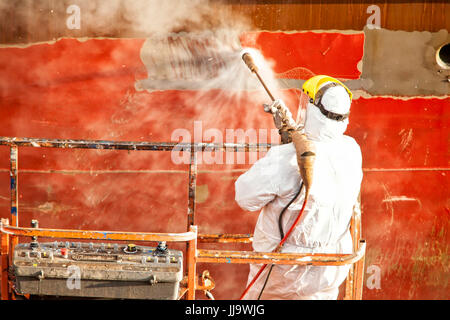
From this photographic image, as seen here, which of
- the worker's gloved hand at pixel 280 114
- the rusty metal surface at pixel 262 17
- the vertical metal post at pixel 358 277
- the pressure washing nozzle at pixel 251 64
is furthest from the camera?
the rusty metal surface at pixel 262 17

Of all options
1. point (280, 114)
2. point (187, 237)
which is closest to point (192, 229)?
point (187, 237)

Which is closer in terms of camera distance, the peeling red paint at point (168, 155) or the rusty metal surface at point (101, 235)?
the rusty metal surface at point (101, 235)

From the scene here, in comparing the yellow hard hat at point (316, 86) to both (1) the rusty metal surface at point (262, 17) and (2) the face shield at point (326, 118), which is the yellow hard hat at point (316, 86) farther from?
(1) the rusty metal surface at point (262, 17)

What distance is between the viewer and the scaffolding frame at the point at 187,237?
9.61 ft

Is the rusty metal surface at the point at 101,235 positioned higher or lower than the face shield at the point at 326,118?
lower

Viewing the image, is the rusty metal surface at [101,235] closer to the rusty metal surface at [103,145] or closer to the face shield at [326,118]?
the rusty metal surface at [103,145]

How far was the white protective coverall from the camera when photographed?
3020mm

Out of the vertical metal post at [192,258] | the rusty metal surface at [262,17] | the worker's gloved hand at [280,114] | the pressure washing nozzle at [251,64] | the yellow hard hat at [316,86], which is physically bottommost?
the vertical metal post at [192,258]

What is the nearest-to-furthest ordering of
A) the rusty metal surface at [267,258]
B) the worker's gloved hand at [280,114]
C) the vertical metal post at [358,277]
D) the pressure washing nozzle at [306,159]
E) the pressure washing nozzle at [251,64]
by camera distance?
1. the pressure washing nozzle at [306,159]
2. the rusty metal surface at [267,258]
3. the worker's gloved hand at [280,114]
4. the vertical metal post at [358,277]
5. the pressure washing nozzle at [251,64]

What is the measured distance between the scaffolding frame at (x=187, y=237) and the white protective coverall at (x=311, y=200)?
15 cm

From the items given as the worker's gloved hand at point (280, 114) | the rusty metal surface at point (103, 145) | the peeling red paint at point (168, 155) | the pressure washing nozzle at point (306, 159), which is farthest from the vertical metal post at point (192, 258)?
the peeling red paint at point (168, 155)

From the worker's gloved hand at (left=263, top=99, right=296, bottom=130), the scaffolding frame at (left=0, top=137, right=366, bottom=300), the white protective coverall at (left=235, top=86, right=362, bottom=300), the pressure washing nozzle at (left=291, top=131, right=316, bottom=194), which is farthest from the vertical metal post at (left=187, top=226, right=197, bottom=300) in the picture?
the worker's gloved hand at (left=263, top=99, right=296, bottom=130)

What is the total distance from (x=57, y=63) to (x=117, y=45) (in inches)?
20.6

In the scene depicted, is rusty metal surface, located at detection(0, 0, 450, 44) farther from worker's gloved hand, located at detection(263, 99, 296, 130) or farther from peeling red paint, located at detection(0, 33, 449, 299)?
worker's gloved hand, located at detection(263, 99, 296, 130)
